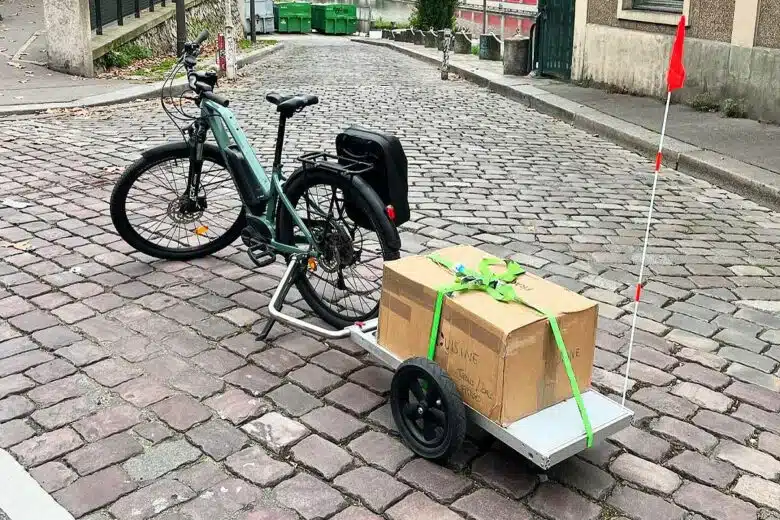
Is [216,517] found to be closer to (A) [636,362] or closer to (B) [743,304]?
(A) [636,362]

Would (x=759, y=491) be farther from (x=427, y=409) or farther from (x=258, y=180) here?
(x=258, y=180)

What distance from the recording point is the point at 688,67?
11.4 metres

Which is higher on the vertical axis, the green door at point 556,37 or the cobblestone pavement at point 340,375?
the green door at point 556,37

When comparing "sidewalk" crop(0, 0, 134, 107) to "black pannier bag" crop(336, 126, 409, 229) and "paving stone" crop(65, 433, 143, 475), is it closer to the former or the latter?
"black pannier bag" crop(336, 126, 409, 229)

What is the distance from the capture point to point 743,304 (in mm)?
4801

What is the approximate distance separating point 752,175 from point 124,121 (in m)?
7.11

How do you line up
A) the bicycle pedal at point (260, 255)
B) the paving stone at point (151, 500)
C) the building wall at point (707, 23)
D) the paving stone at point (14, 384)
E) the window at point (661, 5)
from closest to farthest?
the paving stone at point (151, 500), the paving stone at point (14, 384), the bicycle pedal at point (260, 255), the building wall at point (707, 23), the window at point (661, 5)

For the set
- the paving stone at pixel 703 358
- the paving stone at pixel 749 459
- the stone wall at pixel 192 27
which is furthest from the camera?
the stone wall at pixel 192 27

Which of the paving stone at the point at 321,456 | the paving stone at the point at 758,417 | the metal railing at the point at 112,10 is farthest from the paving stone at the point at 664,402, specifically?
the metal railing at the point at 112,10

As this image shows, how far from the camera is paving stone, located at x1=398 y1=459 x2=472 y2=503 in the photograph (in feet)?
9.73

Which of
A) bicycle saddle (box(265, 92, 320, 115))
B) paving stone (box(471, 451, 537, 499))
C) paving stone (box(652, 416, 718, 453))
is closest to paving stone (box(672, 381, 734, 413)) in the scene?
paving stone (box(652, 416, 718, 453))

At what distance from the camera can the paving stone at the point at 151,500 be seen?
282 cm

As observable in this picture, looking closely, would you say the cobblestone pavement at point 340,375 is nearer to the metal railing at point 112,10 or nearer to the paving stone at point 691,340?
the paving stone at point 691,340

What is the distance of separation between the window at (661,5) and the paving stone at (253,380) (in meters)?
10.0
